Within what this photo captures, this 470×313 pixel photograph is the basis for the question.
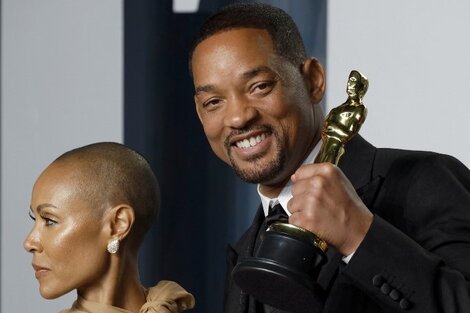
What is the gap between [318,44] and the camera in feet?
8.66

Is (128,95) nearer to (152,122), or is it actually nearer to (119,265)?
(152,122)

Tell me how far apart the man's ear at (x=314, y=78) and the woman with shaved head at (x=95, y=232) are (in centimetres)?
32

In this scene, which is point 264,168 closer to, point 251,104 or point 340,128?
point 251,104

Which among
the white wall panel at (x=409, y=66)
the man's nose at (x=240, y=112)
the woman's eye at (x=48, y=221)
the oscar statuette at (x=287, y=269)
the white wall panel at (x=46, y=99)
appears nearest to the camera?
the oscar statuette at (x=287, y=269)

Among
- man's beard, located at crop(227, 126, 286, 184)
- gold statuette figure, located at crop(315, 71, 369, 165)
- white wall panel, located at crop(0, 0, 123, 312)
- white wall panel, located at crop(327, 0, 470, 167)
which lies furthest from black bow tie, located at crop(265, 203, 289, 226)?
white wall panel, located at crop(0, 0, 123, 312)

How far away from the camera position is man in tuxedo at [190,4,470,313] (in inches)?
54.5

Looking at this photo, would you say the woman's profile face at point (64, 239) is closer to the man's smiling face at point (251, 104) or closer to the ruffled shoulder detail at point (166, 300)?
the ruffled shoulder detail at point (166, 300)

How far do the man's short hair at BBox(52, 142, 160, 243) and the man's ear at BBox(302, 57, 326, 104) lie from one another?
0.32 meters

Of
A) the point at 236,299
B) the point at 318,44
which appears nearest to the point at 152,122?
the point at 318,44

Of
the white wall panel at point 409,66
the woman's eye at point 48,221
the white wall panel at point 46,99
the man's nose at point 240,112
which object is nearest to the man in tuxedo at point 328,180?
the man's nose at point 240,112

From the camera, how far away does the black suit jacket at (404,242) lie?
1397 mm

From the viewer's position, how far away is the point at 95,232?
174cm

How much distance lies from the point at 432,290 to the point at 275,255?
0.76 ft

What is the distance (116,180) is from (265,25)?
0.37m
